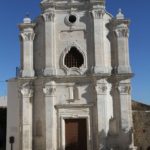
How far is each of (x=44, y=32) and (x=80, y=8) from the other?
2.82m

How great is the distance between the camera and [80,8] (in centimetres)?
2500

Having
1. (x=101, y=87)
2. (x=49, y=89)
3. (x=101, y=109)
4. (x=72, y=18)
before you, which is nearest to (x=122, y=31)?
(x=72, y=18)

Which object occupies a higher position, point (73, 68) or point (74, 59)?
point (74, 59)

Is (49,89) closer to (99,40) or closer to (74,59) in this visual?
(74,59)

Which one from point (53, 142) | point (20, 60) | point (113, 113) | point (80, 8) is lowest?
point (53, 142)

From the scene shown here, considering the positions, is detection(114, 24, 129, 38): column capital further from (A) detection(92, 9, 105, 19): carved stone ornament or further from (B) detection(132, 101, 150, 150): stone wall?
(B) detection(132, 101, 150, 150): stone wall

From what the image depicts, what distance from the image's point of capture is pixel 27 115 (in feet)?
77.8

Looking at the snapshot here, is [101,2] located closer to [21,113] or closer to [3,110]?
[21,113]

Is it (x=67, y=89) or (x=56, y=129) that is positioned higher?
(x=67, y=89)

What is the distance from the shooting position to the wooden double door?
929 inches

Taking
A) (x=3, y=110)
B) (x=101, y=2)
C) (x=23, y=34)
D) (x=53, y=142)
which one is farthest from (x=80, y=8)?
(x=3, y=110)

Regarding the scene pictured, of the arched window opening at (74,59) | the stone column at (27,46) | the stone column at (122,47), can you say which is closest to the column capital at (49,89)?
the stone column at (27,46)

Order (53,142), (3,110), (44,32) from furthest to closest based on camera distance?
Result: 1. (3,110)
2. (44,32)
3. (53,142)

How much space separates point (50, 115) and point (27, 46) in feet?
15.6
